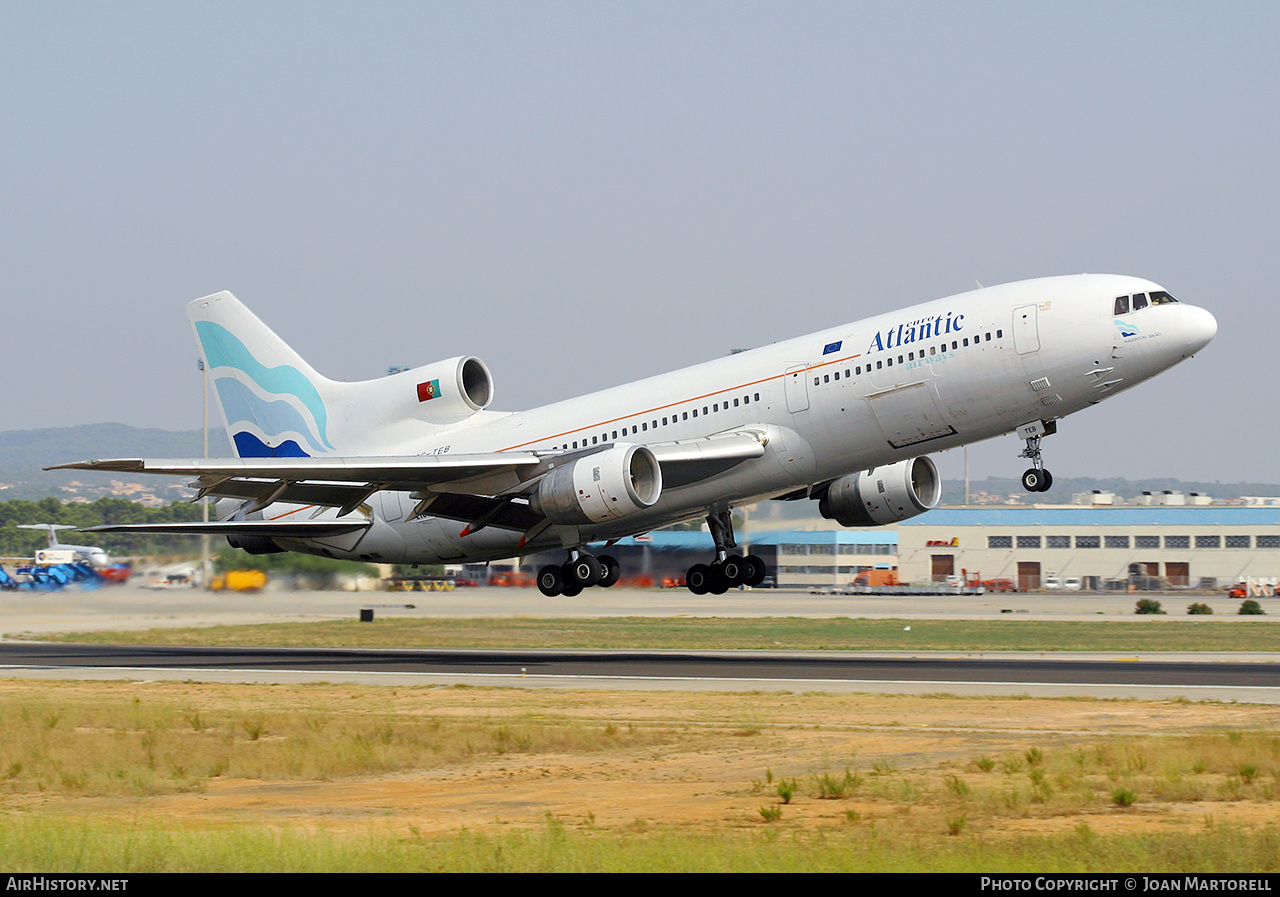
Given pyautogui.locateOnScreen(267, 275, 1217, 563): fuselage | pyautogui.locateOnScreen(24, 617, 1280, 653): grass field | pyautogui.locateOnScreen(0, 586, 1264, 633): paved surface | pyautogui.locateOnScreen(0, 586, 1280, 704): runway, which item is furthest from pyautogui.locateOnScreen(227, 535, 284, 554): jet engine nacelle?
pyautogui.locateOnScreen(24, 617, 1280, 653): grass field

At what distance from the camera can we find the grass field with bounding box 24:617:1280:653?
5050 cm

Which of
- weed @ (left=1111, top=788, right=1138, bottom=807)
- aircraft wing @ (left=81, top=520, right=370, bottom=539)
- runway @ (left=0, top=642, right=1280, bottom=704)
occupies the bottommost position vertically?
weed @ (left=1111, top=788, right=1138, bottom=807)

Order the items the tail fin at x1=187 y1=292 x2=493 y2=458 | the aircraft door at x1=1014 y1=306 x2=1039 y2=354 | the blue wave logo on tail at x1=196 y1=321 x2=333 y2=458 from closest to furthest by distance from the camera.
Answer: the aircraft door at x1=1014 y1=306 x2=1039 y2=354, the tail fin at x1=187 y1=292 x2=493 y2=458, the blue wave logo on tail at x1=196 y1=321 x2=333 y2=458

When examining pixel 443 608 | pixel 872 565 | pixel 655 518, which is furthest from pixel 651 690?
pixel 872 565

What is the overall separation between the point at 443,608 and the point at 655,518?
809 inches

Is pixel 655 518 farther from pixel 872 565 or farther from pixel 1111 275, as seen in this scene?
pixel 872 565

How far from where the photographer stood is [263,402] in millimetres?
43938

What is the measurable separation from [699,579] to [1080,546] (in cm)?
8524

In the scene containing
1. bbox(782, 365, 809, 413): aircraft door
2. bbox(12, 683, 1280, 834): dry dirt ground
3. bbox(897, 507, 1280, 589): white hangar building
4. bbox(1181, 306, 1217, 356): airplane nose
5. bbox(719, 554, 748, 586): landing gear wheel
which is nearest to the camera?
bbox(12, 683, 1280, 834): dry dirt ground

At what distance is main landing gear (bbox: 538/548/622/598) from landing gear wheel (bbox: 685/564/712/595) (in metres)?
2.82

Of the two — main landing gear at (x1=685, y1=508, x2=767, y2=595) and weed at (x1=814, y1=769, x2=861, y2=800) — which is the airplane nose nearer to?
weed at (x1=814, y1=769, x2=861, y2=800)

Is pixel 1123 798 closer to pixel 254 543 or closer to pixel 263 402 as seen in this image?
pixel 254 543

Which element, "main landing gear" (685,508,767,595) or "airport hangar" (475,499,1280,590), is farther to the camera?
"airport hangar" (475,499,1280,590)

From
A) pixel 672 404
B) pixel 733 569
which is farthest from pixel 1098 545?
pixel 672 404
